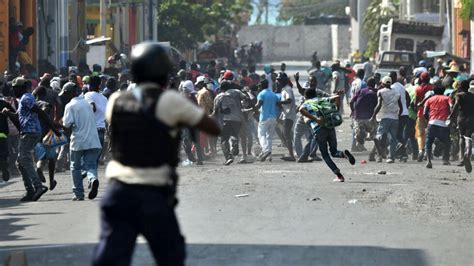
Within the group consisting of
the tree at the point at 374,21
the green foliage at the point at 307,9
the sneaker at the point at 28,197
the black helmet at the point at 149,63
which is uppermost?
the green foliage at the point at 307,9

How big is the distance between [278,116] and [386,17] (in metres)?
56.0

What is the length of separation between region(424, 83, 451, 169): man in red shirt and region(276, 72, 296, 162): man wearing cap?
3018 millimetres

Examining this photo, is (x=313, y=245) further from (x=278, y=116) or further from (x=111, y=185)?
(x=278, y=116)

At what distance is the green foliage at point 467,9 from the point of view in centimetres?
3728

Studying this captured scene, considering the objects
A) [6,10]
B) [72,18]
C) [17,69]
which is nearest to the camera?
[17,69]

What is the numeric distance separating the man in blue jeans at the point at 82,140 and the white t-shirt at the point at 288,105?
28.6ft

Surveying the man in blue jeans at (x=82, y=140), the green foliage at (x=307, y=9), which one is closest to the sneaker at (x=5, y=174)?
the man in blue jeans at (x=82, y=140)

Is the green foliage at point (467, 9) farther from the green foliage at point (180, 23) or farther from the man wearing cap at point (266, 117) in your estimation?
the green foliage at point (180, 23)

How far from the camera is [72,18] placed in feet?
149

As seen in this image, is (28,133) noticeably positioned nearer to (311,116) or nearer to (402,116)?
(311,116)

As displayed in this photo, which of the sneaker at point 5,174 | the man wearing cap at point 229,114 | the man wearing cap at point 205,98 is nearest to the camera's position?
the sneaker at point 5,174

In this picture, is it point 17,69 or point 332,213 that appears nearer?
point 332,213

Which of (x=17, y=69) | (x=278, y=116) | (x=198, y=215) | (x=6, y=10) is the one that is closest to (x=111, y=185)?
(x=198, y=215)

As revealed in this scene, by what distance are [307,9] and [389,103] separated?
465ft
